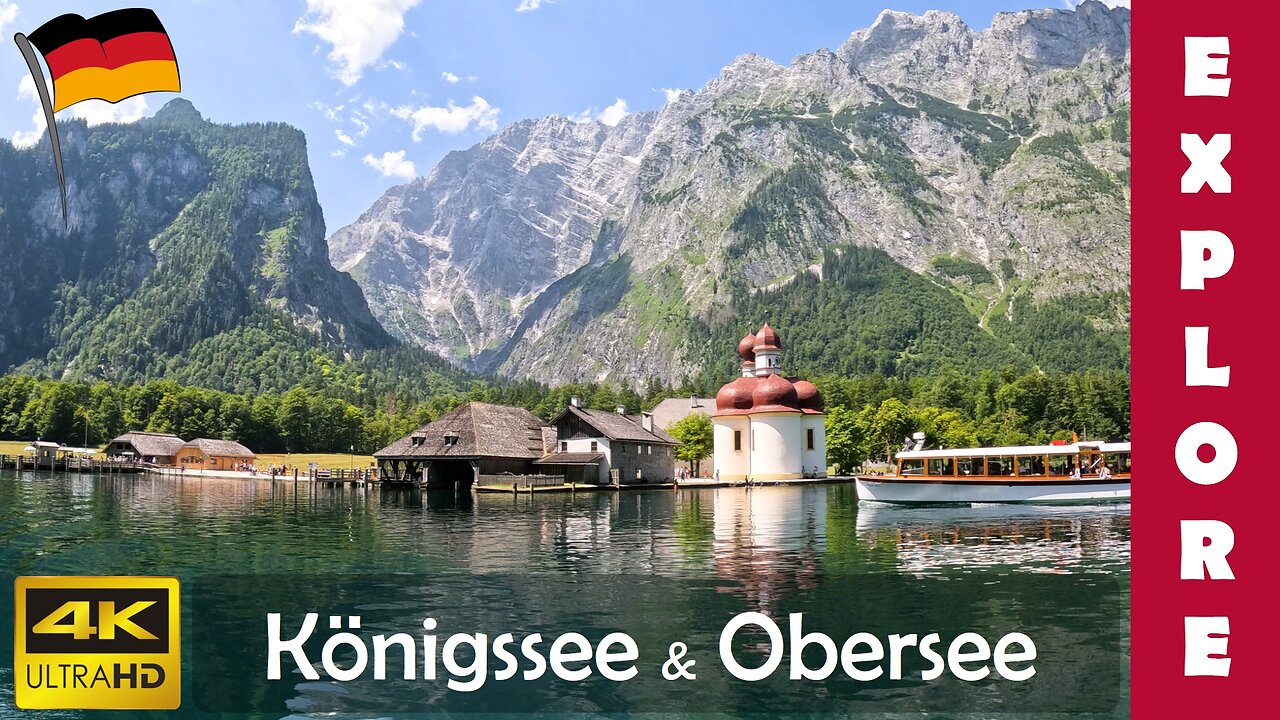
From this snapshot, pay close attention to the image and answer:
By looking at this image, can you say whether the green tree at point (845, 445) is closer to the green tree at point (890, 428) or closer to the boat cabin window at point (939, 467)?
the green tree at point (890, 428)

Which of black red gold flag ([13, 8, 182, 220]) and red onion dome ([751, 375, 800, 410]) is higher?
black red gold flag ([13, 8, 182, 220])

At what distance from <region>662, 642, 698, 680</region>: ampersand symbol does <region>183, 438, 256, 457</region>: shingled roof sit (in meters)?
126

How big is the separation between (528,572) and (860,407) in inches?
5569

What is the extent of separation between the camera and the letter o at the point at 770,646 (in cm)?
1556

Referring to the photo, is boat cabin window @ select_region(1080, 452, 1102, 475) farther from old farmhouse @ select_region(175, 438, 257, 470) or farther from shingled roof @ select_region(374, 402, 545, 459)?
old farmhouse @ select_region(175, 438, 257, 470)

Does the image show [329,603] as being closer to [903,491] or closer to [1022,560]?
[1022,560]

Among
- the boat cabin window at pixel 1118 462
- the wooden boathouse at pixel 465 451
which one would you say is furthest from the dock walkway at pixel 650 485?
the boat cabin window at pixel 1118 462

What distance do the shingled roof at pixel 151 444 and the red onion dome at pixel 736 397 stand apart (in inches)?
2909

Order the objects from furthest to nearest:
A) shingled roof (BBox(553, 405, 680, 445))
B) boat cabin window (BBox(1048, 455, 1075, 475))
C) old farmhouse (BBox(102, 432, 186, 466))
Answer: old farmhouse (BBox(102, 432, 186, 466)) → shingled roof (BBox(553, 405, 680, 445)) → boat cabin window (BBox(1048, 455, 1075, 475))

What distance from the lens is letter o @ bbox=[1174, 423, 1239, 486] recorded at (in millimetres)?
13195

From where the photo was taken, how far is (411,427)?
163000 millimetres

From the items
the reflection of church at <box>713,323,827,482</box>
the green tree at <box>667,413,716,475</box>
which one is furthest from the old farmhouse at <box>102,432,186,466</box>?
the reflection of church at <box>713,323,827,482</box>

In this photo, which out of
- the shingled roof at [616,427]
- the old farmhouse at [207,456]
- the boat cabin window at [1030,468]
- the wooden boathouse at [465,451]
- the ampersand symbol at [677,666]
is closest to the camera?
the ampersand symbol at [677,666]

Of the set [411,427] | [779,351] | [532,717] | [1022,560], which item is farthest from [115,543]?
[411,427]
